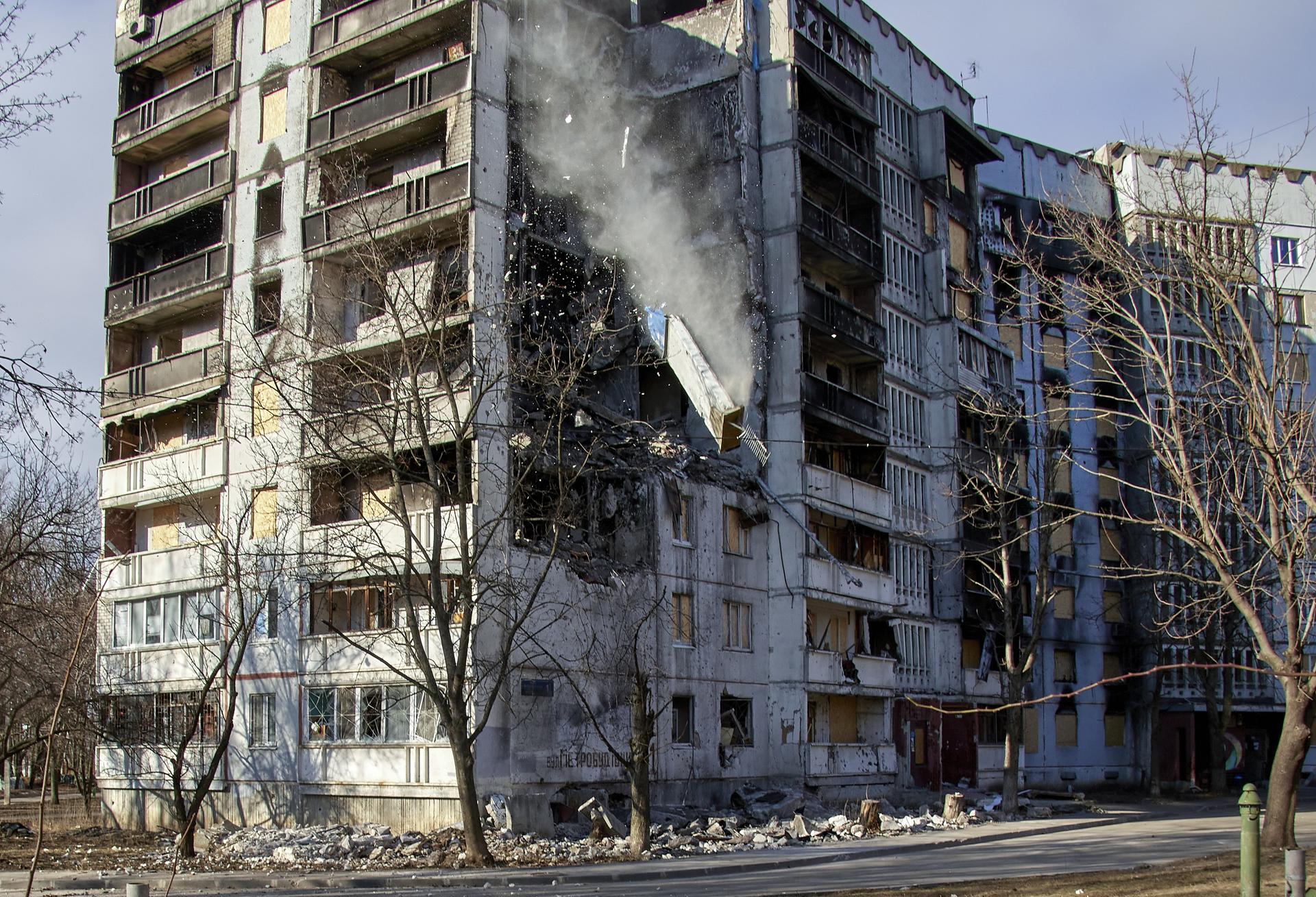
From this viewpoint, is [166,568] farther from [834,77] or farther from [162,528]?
[834,77]

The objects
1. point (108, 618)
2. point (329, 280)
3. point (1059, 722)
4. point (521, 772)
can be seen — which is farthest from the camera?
point (1059, 722)

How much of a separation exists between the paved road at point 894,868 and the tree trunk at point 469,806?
186 centimetres

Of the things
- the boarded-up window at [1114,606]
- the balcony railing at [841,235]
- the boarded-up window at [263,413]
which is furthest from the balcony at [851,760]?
the boarded-up window at [1114,606]

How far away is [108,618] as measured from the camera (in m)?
37.3

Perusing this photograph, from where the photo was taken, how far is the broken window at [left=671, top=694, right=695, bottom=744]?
3291 centimetres

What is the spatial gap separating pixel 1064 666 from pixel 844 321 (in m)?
22.5

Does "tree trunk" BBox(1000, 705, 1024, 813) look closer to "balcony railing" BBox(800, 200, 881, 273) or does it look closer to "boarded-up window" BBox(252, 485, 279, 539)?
"balcony railing" BBox(800, 200, 881, 273)

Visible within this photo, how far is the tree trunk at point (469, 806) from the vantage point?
22.7m

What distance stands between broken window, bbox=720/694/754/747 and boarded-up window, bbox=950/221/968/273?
21.2m

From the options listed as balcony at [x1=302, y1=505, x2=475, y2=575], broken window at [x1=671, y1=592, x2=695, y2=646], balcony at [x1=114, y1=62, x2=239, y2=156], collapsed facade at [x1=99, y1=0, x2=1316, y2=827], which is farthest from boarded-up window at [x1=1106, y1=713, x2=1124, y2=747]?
balcony at [x1=114, y1=62, x2=239, y2=156]

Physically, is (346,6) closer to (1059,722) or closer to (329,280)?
(329,280)

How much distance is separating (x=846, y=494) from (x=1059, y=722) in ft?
64.3

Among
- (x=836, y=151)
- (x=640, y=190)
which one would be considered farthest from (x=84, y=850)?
(x=836, y=151)

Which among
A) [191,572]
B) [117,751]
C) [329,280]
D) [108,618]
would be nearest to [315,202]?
[329,280]
